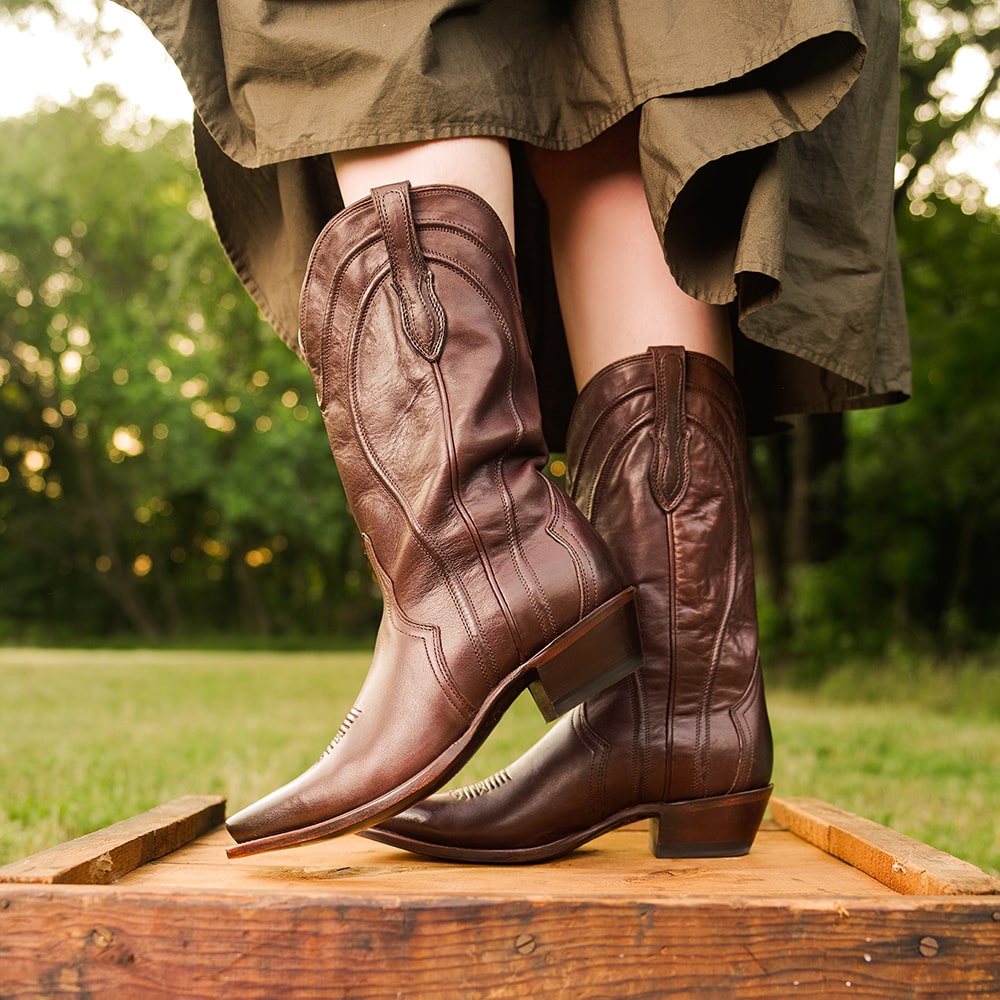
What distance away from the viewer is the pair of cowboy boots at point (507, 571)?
1.04 meters

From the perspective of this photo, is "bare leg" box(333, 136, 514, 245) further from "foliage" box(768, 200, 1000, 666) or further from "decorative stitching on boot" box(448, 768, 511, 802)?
"foliage" box(768, 200, 1000, 666)

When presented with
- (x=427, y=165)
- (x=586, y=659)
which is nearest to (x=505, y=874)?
(x=586, y=659)

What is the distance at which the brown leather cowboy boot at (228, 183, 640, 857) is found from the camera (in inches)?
40.8

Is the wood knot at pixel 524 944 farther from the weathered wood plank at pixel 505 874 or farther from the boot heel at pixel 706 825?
the boot heel at pixel 706 825

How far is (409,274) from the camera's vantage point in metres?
1.07

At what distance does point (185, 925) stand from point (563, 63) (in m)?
0.96

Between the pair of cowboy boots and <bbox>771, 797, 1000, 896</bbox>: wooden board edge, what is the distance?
12 centimetres

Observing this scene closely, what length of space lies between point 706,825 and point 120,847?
647mm

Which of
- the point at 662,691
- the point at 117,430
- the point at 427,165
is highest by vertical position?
the point at 117,430

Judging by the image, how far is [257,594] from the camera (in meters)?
23.0

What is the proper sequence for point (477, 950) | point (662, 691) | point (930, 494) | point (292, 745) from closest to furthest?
1. point (477, 950)
2. point (662, 691)
3. point (292, 745)
4. point (930, 494)

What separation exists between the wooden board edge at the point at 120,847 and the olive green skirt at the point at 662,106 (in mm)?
705

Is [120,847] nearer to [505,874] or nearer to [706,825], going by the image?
[505,874]

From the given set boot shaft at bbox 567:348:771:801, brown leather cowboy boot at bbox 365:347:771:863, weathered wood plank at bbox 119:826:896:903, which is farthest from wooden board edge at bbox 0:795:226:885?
boot shaft at bbox 567:348:771:801
